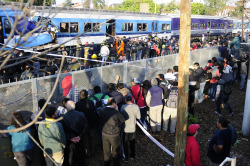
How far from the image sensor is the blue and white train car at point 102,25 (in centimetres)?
1599

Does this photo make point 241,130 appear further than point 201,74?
No

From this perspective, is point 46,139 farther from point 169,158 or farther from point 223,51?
point 223,51

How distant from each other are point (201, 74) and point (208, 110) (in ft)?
4.84

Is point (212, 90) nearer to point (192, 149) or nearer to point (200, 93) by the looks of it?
point (200, 93)

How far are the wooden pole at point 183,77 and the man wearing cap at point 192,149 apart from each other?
0.33 metres

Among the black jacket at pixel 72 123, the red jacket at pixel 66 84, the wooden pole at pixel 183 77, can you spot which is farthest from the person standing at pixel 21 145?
the wooden pole at pixel 183 77

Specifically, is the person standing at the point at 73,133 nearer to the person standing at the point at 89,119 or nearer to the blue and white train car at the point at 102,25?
the person standing at the point at 89,119

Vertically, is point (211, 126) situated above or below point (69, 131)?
below

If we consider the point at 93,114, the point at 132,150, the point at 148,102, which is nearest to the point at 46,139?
the point at 93,114

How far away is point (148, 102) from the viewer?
690cm

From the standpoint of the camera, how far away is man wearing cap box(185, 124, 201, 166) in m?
4.41

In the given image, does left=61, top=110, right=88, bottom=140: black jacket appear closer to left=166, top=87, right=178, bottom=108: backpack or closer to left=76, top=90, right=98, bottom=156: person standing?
left=76, top=90, right=98, bottom=156: person standing

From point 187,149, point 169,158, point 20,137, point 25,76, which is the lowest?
point 169,158

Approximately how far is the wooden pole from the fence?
250 cm
